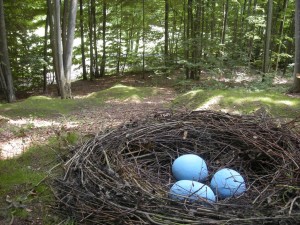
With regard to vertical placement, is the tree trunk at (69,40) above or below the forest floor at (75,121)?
above

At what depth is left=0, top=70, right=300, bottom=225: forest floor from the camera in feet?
11.7

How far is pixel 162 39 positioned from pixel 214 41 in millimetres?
6742

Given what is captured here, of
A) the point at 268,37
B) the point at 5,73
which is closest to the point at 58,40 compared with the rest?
the point at 5,73

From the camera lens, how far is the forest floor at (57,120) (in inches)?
140

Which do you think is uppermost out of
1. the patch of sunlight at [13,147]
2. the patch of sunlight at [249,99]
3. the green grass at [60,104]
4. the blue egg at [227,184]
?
the blue egg at [227,184]

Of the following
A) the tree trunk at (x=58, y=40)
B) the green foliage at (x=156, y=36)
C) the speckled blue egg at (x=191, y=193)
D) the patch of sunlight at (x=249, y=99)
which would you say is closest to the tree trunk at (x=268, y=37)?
the green foliage at (x=156, y=36)

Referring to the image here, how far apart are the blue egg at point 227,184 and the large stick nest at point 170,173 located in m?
0.10

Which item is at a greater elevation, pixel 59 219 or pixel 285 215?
pixel 285 215

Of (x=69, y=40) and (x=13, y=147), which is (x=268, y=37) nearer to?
(x=69, y=40)

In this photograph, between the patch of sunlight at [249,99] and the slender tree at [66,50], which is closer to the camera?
the patch of sunlight at [249,99]

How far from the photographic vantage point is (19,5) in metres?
14.9

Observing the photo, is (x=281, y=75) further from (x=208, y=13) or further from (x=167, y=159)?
(x=167, y=159)

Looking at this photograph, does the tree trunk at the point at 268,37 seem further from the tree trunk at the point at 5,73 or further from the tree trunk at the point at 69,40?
the tree trunk at the point at 5,73

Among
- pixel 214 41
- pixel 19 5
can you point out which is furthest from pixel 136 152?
pixel 19 5
